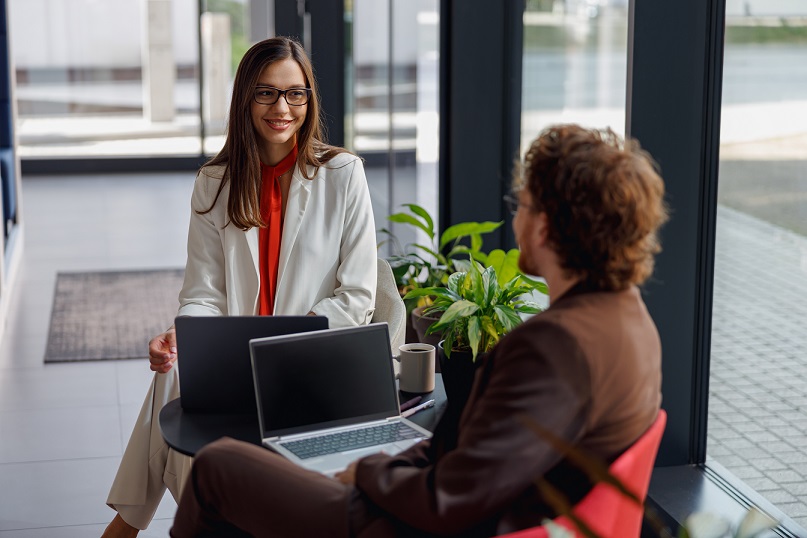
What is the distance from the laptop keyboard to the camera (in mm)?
2086

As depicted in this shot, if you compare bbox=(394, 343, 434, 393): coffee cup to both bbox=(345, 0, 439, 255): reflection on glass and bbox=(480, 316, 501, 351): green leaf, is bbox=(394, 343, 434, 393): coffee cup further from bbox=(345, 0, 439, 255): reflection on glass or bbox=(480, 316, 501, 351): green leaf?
bbox=(345, 0, 439, 255): reflection on glass

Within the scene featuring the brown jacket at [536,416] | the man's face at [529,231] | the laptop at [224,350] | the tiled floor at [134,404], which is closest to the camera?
the brown jacket at [536,416]

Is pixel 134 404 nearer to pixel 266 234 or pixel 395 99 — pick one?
pixel 266 234

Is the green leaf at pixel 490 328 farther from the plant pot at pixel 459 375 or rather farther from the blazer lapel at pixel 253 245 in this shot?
the blazer lapel at pixel 253 245

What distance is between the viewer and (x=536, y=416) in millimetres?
1605

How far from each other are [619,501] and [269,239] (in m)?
1.42

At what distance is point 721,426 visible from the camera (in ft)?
10.1

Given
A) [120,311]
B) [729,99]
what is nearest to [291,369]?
[729,99]

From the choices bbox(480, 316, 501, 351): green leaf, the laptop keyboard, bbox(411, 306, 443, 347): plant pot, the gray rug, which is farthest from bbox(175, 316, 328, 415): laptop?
the gray rug

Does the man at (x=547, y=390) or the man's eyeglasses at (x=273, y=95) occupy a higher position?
the man's eyeglasses at (x=273, y=95)

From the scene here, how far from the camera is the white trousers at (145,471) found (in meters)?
2.81

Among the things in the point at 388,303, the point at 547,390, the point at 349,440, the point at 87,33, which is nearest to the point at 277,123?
the point at 388,303

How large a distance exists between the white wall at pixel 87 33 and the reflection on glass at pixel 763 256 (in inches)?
384

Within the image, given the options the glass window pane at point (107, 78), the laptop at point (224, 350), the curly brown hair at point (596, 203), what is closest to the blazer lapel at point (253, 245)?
the laptop at point (224, 350)
